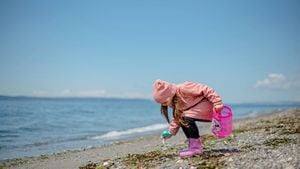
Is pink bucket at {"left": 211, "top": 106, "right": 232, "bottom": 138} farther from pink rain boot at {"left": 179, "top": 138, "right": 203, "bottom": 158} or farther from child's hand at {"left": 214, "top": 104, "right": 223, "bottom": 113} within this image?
pink rain boot at {"left": 179, "top": 138, "right": 203, "bottom": 158}

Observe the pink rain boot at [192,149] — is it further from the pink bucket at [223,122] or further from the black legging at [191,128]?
the pink bucket at [223,122]

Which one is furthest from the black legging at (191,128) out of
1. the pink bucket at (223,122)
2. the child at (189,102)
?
the pink bucket at (223,122)

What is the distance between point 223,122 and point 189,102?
81cm

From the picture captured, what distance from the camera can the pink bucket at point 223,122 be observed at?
693cm

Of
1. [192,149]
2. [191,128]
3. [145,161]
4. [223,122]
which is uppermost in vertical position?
[223,122]

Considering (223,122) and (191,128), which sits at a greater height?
(223,122)

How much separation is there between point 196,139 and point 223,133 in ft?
1.90

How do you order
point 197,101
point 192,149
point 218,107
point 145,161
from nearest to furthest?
point 218,107 → point 197,101 → point 192,149 → point 145,161

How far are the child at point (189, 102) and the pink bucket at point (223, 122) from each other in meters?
0.16

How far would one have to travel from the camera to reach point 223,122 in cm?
698

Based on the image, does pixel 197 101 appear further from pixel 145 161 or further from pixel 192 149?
pixel 145 161

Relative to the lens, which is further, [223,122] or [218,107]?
[223,122]

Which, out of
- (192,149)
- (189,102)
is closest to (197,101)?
(189,102)

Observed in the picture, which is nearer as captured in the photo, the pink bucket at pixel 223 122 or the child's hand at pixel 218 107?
the child's hand at pixel 218 107
